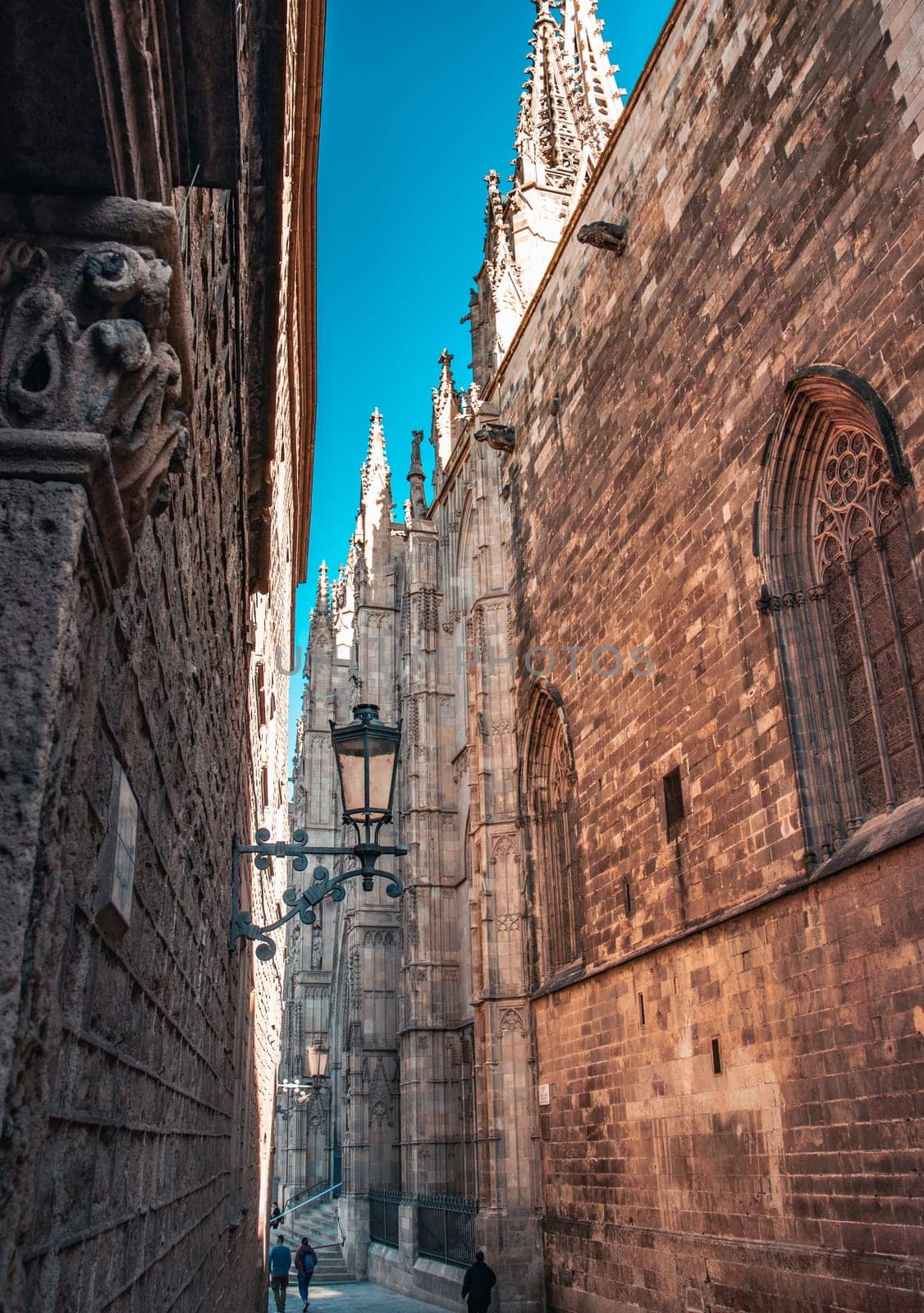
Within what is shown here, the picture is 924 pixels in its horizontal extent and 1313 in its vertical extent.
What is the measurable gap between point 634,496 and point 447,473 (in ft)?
42.4

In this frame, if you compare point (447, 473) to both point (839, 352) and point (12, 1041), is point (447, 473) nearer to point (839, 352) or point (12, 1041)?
point (839, 352)

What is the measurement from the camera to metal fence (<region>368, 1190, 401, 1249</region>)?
2058 centimetres

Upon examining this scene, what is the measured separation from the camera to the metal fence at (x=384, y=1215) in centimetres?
2058

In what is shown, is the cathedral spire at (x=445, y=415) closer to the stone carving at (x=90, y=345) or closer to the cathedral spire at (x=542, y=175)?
the cathedral spire at (x=542, y=175)

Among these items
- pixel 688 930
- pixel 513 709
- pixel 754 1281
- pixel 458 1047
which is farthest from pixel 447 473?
pixel 754 1281

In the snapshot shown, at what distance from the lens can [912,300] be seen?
7.59 metres

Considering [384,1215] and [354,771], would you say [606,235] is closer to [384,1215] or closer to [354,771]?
[354,771]

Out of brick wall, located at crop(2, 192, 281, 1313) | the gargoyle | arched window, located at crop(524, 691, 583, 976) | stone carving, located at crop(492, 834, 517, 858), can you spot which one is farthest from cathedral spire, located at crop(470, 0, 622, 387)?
brick wall, located at crop(2, 192, 281, 1313)

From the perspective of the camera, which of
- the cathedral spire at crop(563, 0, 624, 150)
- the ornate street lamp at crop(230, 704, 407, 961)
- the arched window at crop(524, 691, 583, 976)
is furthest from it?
the cathedral spire at crop(563, 0, 624, 150)

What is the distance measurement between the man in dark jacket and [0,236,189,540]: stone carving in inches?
522

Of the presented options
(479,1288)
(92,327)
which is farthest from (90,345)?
(479,1288)

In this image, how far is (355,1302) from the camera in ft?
59.2

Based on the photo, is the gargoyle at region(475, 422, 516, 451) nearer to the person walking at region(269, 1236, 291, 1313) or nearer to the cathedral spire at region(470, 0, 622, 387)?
the cathedral spire at region(470, 0, 622, 387)

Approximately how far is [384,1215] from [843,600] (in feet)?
57.5
